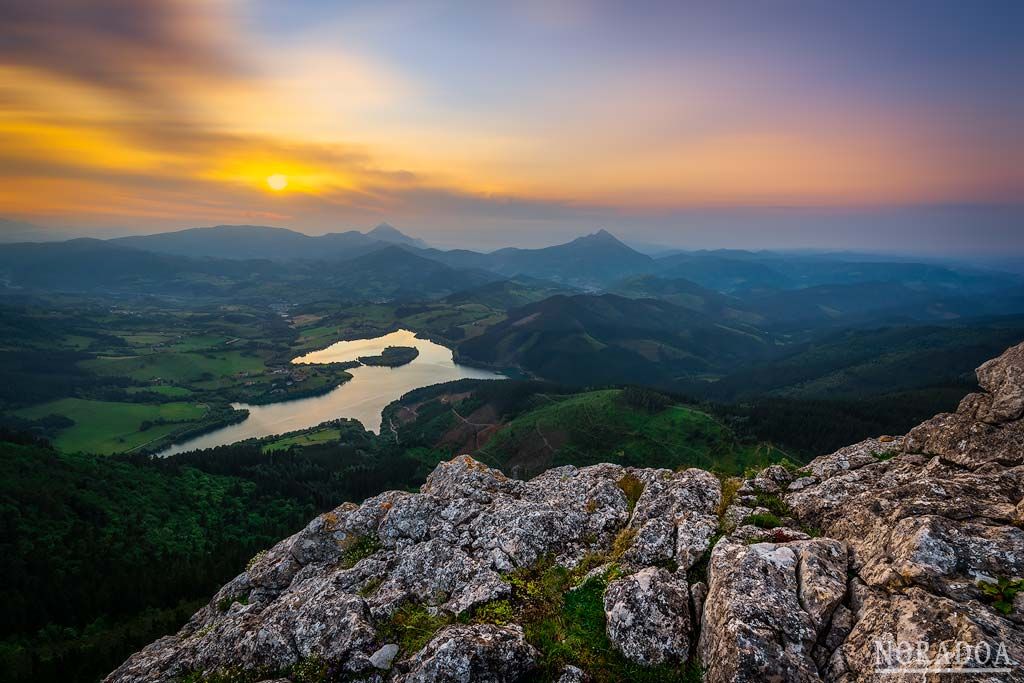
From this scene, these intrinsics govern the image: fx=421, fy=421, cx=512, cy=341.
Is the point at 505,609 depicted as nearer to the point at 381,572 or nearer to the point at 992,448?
the point at 381,572

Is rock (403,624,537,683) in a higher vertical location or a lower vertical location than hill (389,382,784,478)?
higher

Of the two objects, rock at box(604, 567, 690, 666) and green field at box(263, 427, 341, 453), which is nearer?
rock at box(604, 567, 690, 666)

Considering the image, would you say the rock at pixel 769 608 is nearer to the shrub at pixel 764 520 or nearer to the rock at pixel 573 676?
the shrub at pixel 764 520

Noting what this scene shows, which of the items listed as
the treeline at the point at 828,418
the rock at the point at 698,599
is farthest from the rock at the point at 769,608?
A: the treeline at the point at 828,418

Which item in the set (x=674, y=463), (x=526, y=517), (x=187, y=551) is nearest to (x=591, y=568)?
Result: (x=526, y=517)

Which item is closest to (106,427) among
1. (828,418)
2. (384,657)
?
(384,657)

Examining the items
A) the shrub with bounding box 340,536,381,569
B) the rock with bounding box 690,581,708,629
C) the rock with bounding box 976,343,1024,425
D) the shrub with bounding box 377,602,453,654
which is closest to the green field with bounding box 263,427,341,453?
the shrub with bounding box 340,536,381,569

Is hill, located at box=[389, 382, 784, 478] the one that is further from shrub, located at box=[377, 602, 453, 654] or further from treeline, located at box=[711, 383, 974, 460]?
shrub, located at box=[377, 602, 453, 654]
